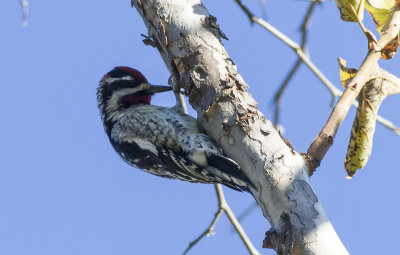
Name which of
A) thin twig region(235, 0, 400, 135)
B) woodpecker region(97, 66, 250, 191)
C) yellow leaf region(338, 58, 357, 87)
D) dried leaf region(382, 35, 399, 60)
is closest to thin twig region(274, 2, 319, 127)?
thin twig region(235, 0, 400, 135)

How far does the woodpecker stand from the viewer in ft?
8.93

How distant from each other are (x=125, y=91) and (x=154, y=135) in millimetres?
677

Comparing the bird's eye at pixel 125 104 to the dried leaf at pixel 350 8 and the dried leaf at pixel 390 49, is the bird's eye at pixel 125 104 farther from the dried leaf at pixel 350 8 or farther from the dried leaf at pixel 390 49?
the dried leaf at pixel 390 49

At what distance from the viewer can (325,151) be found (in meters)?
2.08

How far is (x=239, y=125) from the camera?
7.30 feet

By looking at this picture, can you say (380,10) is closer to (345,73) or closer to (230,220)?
(345,73)

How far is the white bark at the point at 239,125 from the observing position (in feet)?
5.82

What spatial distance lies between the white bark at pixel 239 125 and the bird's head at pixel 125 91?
1.07 m

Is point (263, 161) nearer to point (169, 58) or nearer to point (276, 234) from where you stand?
point (276, 234)

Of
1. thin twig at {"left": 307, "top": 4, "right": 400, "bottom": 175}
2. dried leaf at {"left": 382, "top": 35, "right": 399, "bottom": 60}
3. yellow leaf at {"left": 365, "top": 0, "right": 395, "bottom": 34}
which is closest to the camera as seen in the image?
thin twig at {"left": 307, "top": 4, "right": 400, "bottom": 175}

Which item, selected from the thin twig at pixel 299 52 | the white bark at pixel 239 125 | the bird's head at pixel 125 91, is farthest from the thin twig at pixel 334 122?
the bird's head at pixel 125 91

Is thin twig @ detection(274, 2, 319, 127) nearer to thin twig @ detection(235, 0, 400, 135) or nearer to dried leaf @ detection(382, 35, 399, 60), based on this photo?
thin twig @ detection(235, 0, 400, 135)

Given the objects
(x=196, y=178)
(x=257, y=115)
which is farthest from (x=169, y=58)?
(x=196, y=178)

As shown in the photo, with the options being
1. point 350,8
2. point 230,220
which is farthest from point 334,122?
point 230,220
